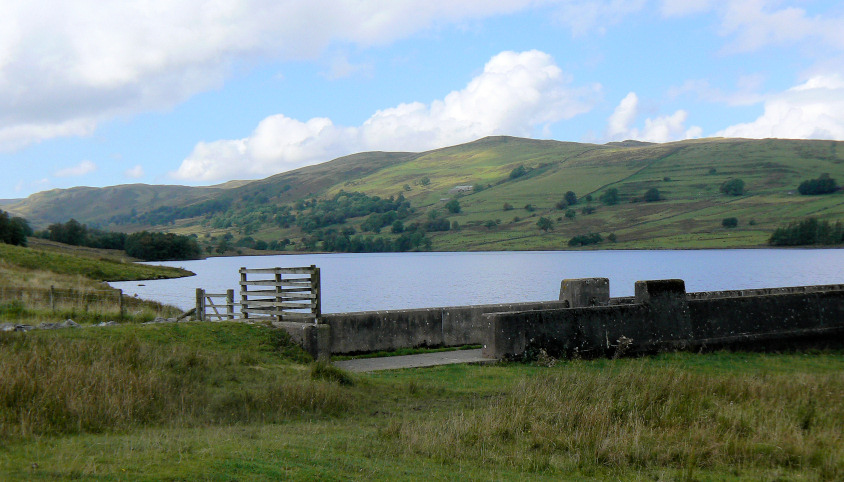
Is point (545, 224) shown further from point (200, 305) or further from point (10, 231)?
point (200, 305)

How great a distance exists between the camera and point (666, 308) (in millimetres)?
17500

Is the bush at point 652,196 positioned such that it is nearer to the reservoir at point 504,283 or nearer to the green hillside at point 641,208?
the green hillside at point 641,208

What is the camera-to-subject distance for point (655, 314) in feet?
56.8

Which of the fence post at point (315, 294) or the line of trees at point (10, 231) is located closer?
the fence post at point (315, 294)

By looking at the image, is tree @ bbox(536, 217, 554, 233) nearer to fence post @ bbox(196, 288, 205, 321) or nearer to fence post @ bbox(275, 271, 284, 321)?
fence post @ bbox(196, 288, 205, 321)

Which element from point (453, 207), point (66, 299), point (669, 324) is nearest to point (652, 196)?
point (453, 207)

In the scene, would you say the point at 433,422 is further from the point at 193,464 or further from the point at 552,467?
the point at 193,464

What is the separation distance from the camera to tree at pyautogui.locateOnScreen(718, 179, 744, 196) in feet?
489

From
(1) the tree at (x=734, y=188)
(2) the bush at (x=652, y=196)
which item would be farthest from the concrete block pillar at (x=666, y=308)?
(2) the bush at (x=652, y=196)

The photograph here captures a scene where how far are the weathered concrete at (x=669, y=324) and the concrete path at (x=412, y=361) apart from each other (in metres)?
0.69

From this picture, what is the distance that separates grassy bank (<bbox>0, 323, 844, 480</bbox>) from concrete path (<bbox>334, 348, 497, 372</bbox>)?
5.88 feet

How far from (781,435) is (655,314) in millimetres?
8960

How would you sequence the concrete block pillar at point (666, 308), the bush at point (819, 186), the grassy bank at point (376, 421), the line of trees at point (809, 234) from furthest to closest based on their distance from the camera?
the bush at point (819, 186) → the line of trees at point (809, 234) → the concrete block pillar at point (666, 308) → the grassy bank at point (376, 421)

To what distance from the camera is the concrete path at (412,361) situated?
14977 millimetres
